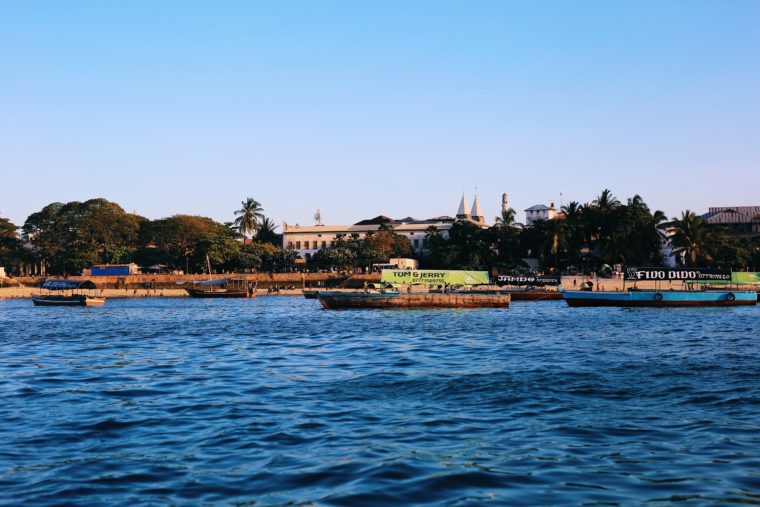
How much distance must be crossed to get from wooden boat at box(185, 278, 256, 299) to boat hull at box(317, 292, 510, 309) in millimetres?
37629

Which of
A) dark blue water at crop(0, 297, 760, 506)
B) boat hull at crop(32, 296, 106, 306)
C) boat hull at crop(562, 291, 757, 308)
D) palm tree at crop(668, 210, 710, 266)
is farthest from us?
palm tree at crop(668, 210, 710, 266)

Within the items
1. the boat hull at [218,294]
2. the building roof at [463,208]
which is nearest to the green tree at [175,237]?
the boat hull at [218,294]

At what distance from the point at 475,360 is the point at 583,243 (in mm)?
92662

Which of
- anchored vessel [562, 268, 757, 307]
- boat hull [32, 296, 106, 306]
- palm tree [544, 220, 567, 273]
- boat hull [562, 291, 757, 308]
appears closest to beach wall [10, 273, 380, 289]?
palm tree [544, 220, 567, 273]

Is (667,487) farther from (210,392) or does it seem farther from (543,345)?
(543,345)

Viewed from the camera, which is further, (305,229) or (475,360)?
(305,229)

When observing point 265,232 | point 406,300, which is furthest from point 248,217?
point 406,300

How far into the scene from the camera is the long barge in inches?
2643

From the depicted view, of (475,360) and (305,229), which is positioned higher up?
(305,229)

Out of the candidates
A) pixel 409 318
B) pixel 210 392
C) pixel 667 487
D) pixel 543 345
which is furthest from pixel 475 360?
pixel 409 318

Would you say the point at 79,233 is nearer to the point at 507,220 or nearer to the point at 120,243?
the point at 120,243

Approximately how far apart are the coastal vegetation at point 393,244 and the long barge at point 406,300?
137 feet

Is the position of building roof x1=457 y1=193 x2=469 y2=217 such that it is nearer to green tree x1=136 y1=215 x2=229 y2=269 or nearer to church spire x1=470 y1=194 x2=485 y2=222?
church spire x1=470 y1=194 x2=485 y2=222

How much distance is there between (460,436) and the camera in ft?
45.3
